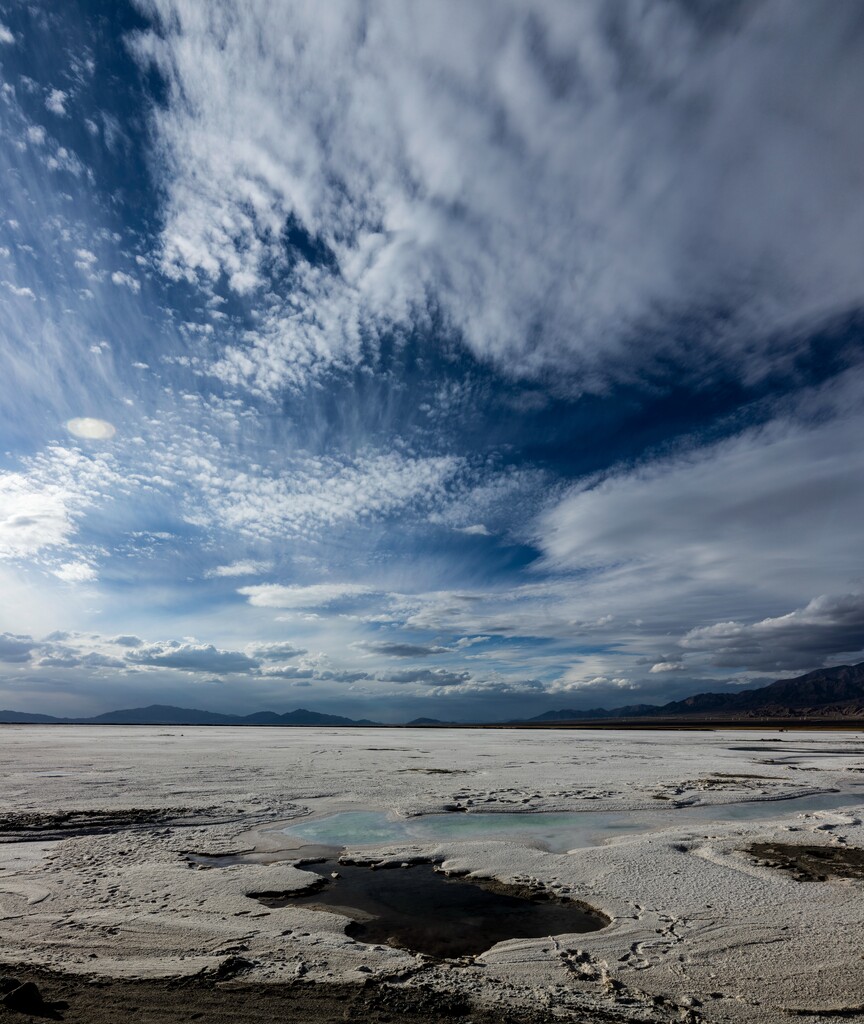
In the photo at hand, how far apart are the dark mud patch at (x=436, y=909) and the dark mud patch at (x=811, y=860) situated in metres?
4.27

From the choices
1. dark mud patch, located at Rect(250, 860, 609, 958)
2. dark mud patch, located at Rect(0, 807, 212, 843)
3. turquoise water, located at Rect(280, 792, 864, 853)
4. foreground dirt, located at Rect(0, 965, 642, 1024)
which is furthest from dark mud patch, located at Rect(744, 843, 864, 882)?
dark mud patch, located at Rect(0, 807, 212, 843)

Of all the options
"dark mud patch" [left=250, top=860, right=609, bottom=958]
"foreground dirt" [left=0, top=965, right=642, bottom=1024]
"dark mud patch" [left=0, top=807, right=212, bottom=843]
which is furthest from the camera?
"dark mud patch" [left=0, top=807, right=212, bottom=843]

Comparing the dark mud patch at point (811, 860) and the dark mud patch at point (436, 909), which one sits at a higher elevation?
the dark mud patch at point (811, 860)

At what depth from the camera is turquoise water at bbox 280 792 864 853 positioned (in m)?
11.5

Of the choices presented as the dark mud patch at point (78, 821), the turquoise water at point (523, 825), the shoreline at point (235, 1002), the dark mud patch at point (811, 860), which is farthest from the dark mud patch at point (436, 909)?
the dark mud patch at point (78, 821)

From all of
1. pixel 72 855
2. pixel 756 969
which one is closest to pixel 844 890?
pixel 756 969

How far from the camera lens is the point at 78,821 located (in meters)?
12.4

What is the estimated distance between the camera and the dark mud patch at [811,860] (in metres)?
9.03

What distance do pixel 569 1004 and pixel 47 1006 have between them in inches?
186

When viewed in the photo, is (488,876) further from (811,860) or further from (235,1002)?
(811,860)

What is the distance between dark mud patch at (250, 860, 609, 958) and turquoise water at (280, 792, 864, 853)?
7.88ft

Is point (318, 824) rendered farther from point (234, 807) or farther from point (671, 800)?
point (671, 800)

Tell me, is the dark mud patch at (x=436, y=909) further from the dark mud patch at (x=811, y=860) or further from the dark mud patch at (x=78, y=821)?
the dark mud patch at (x=78, y=821)

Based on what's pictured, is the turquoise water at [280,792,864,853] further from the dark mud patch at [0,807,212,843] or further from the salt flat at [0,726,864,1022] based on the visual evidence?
the dark mud patch at [0,807,212,843]
